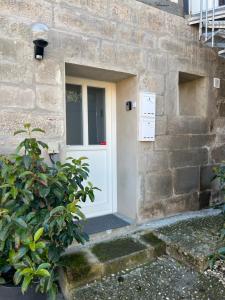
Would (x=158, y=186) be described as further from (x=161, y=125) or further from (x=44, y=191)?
(x=44, y=191)

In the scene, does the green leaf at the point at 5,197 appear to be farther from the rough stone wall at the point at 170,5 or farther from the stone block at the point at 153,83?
the rough stone wall at the point at 170,5

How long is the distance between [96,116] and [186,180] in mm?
1601

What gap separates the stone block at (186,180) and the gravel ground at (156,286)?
1297 mm

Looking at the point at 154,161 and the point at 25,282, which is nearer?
the point at 25,282

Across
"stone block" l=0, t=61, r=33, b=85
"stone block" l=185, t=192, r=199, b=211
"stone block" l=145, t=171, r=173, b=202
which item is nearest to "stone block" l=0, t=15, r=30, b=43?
"stone block" l=0, t=61, r=33, b=85

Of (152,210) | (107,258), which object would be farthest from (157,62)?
(107,258)

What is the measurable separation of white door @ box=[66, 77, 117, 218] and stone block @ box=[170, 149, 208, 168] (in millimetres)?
841

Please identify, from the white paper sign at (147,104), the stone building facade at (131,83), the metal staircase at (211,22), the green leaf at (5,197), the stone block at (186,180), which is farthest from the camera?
the stone block at (186,180)

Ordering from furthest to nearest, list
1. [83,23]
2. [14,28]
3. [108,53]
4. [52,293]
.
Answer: [108,53] → [83,23] → [14,28] → [52,293]

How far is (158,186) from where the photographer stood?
335 cm

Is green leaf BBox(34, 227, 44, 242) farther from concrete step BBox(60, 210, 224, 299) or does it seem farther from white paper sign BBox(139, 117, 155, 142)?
white paper sign BBox(139, 117, 155, 142)

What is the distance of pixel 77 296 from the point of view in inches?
80.4

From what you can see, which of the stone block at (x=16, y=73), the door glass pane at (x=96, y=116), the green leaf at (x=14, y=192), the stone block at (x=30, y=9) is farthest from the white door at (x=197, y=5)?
the green leaf at (x=14, y=192)

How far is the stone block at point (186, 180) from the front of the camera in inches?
140
